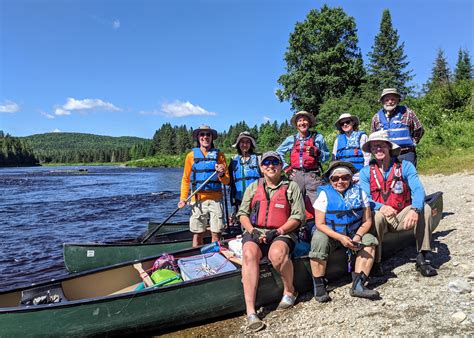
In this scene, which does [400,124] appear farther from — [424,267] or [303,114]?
[424,267]

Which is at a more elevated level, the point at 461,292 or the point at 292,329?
the point at 461,292

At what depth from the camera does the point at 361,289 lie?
13.7 ft

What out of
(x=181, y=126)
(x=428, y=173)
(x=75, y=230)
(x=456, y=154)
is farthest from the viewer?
(x=181, y=126)

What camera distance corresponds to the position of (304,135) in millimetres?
5887

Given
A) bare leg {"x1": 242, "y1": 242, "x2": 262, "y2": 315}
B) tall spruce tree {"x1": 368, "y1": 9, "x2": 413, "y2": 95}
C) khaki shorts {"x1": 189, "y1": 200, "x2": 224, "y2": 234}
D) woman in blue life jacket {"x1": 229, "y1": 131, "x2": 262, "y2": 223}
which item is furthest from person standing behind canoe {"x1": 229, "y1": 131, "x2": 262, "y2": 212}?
tall spruce tree {"x1": 368, "y1": 9, "x2": 413, "y2": 95}

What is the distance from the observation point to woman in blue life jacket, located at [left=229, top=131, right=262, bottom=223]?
6344 mm

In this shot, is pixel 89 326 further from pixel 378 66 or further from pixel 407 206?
pixel 378 66

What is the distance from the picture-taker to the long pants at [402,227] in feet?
14.5

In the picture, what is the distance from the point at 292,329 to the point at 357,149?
3206 mm

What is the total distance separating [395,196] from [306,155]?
1549mm

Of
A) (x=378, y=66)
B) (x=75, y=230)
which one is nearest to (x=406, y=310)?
(x=75, y=230)

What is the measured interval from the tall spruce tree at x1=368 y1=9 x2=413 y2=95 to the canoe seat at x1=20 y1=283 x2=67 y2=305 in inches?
1514

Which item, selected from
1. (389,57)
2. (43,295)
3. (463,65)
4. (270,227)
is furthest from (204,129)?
(463,65)

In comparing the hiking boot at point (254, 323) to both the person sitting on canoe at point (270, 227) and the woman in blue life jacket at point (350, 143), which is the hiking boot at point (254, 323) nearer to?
the person sitting on canoe at point (270, 227)
